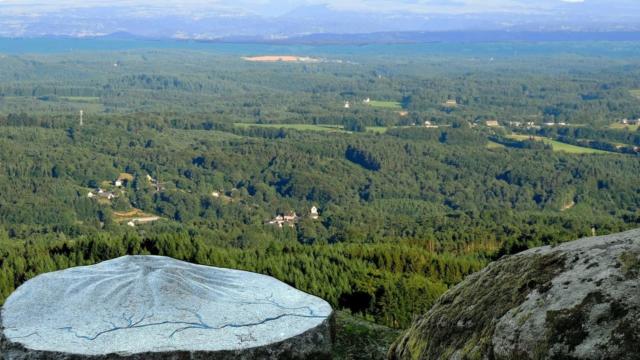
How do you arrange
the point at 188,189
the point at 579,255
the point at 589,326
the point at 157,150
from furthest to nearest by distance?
1. the point at 157,150
2. the point at 188,189
3. the point at 579,255
4. the point at 589,326

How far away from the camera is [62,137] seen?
12762 cm

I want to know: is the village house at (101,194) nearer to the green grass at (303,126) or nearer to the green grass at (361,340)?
the green grass at (303,126)

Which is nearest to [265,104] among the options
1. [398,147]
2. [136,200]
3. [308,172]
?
[398,147]

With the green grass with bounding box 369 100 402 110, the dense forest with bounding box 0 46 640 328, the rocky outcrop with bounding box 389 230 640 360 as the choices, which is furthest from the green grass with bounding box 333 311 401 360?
the green grass with bounding box 369 100 402 110

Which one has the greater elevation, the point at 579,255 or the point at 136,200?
the point at 579,255

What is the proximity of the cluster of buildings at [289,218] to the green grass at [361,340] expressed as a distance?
69021 millimetres

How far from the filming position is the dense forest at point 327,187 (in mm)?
30453

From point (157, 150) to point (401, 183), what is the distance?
34.1 meters

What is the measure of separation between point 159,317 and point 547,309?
616 cm

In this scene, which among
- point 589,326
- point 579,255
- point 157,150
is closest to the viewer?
point 589,326

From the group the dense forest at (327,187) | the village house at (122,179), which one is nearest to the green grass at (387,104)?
the dense forest at (327,187)

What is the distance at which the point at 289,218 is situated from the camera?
92.2 m

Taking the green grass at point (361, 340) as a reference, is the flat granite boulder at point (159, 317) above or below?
above

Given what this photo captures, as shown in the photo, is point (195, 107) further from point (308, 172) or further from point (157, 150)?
point (308, 172)
